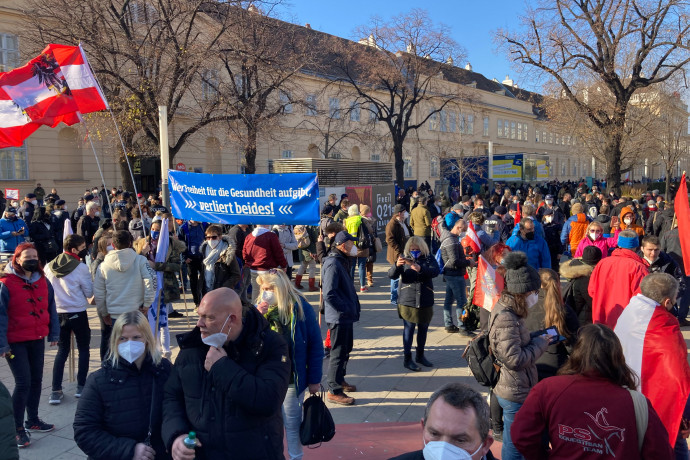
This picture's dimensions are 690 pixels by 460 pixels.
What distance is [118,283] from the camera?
5.39 meters

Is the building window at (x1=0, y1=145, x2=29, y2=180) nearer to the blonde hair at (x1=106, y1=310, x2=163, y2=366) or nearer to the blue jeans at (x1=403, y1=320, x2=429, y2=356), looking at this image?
the blue jeans at (x1=403, y1=320, x2=429, y2=356)

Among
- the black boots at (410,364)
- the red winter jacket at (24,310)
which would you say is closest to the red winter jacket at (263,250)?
the black boots at (410,364)

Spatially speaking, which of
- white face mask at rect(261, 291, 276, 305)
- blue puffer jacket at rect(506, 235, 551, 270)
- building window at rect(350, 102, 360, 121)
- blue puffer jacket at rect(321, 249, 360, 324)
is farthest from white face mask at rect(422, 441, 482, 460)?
building window at rect(350, 102, 360, 121)

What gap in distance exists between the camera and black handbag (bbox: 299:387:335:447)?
341cm

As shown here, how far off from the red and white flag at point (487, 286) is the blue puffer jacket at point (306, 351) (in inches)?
105

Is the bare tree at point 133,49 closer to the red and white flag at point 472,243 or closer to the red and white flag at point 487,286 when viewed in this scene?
the red and white flag at point 472,243

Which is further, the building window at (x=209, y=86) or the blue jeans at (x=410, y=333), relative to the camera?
the building window at (x=209, y=86)

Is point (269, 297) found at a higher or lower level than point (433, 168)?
lower

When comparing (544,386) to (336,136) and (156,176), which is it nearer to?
(156,176)

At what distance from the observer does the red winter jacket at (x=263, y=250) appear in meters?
7.36

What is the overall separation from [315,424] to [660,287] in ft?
8.09

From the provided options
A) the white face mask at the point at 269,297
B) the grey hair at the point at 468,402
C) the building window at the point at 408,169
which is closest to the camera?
the grey hair at the point at 468,402

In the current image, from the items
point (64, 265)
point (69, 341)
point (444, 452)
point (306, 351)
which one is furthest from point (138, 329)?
point (69, 341)

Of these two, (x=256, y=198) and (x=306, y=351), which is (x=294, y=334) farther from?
(x=256, y=198)
